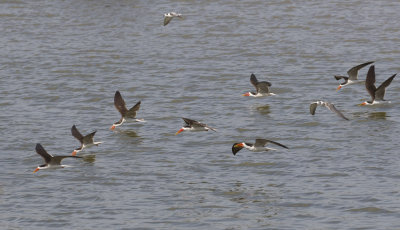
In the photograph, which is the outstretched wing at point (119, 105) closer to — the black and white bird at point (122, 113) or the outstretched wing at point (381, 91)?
the black and white bird at point (122, 113)

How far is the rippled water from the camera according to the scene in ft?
66.1

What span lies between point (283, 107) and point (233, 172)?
8090mm

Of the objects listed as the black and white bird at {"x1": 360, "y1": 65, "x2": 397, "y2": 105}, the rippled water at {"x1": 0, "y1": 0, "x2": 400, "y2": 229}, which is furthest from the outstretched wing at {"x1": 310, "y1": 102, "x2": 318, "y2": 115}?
the black and white bird at {"x1": 360, "y1": 65, "x2": 397, "y2": 105}

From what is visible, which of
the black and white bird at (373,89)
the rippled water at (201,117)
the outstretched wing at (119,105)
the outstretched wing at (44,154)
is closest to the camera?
the rippled water at (201,117)

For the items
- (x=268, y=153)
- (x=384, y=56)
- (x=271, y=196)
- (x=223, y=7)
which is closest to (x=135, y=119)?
(x=268, y=153)

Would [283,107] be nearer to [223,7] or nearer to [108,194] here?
[108,194]

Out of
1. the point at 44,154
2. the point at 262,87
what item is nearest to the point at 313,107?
the point at 262,87

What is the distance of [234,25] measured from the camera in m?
46.9

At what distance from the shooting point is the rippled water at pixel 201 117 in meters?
20.1

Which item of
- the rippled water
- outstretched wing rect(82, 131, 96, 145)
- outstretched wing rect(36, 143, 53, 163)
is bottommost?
the rippled water

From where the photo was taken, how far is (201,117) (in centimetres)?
2909

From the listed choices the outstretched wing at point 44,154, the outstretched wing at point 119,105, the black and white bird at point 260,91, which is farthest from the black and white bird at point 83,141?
the black and white bird at point 260,91

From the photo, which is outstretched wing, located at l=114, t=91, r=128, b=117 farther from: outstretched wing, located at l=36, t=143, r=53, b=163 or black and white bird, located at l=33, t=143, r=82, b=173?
outstretched wing, located at l=36, t=143, r=53, b=163

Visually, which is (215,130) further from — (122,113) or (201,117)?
(122,113)
